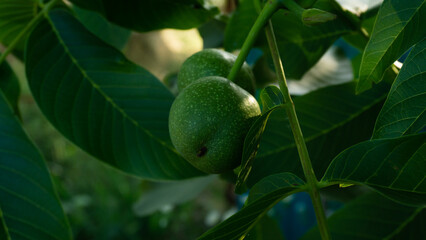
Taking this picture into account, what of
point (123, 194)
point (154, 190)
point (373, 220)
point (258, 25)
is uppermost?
point (258, 25)

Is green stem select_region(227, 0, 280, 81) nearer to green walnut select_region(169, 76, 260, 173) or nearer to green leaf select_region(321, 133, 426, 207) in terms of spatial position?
green walnut select_region(169, 76, 260, 173)

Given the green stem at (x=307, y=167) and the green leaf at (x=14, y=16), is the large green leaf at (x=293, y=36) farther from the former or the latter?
the green leaf at (x=14, y=16)

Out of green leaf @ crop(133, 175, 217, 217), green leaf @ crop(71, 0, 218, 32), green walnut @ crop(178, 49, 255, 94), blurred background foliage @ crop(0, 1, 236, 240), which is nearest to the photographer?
green walnut @ crop(178, 49, 255, 94)

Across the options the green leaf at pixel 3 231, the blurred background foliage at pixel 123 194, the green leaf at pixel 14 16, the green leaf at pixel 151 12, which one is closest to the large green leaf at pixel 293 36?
the green leaf at pixel 151 12

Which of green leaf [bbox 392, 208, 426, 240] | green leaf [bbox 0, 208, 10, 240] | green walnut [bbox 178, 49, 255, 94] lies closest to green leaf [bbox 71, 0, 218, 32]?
green walnut [bbox 178, 49, 255, 94]

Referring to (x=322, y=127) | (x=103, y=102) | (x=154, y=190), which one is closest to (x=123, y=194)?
(x=154, y=190)

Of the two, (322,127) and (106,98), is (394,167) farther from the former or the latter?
(106,98)

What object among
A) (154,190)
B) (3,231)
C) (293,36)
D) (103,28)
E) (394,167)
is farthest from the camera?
(154,190)
